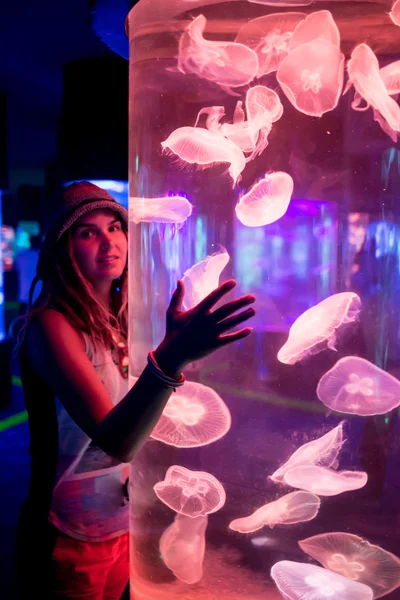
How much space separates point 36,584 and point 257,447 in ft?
2.65

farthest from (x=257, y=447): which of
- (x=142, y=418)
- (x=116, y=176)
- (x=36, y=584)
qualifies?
(x=116, y=176)

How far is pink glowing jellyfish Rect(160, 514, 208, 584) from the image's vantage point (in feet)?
2.57

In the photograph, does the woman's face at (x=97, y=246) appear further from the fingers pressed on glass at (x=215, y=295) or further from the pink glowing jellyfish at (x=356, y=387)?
the pink glowing jellyfish at (x=356, y=387)

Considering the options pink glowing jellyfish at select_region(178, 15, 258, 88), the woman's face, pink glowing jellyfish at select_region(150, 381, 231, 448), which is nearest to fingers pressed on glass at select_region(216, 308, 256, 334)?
pink glowing jellyfish at select_region(150, 381, 231, 448)

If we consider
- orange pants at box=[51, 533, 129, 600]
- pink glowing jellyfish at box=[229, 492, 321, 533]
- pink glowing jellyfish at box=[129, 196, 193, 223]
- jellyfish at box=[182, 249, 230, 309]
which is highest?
pink glowing jellyfish at box=[129, 196, 193, 223]

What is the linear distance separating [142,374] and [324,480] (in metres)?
0.31

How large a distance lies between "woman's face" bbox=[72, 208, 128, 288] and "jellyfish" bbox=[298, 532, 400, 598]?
0.78m

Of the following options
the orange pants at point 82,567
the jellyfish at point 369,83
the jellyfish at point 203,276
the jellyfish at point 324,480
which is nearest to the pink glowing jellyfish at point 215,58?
the jellyfish at point 369,83

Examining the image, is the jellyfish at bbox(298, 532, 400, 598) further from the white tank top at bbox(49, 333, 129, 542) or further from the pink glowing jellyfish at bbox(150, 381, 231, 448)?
the white tank top at bbox(49, 333, 129, 542)

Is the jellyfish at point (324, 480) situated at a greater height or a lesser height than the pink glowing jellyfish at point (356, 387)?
lesser

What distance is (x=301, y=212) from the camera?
0.73 metres

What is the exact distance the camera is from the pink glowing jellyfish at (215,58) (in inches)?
28.2

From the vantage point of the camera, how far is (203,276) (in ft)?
2.53

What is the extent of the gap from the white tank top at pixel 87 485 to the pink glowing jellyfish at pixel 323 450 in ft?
2.11
